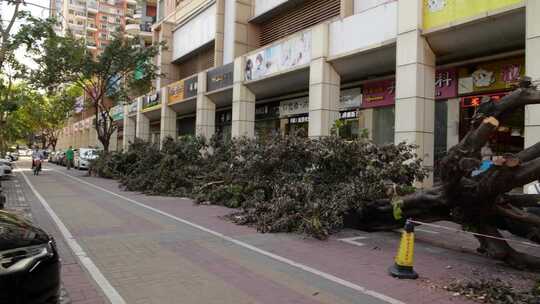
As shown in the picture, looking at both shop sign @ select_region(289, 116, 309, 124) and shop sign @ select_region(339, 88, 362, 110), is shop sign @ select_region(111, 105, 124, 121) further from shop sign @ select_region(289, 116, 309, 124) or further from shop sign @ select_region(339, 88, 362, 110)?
shop sign @ select_region(339, 88, 362, 110)

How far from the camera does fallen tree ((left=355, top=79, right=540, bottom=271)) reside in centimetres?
618

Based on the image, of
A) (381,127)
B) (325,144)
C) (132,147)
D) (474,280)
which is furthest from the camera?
(132,147)

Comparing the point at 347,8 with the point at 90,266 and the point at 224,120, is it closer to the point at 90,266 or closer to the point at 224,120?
the point at 90,266

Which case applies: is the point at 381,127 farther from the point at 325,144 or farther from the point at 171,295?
the point at 171,295

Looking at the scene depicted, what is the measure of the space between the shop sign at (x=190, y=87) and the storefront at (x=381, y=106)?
1230 centimetres

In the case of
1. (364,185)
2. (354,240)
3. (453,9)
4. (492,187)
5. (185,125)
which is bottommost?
(354,240)

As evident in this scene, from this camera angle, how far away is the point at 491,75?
13.8m

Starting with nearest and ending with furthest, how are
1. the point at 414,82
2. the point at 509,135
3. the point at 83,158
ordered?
the point at 414,82 → the point at 509,135 → the point at 83,158

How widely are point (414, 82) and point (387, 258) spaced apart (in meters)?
7.03

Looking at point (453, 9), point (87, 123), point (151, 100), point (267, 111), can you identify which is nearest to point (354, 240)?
point (453, 9)

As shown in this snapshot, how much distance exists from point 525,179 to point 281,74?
1394cm

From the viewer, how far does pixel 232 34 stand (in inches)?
971

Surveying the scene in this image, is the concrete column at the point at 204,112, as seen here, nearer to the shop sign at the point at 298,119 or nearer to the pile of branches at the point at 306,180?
the shop sign at the point at 298,119

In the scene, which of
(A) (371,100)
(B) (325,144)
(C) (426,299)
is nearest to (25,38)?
(B) (325,144)
